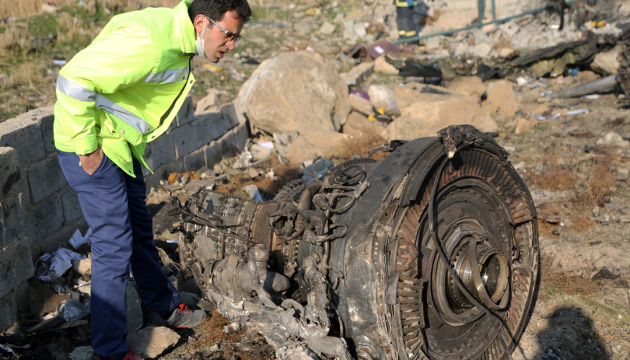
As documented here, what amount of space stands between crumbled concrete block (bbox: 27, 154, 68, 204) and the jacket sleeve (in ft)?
5.21

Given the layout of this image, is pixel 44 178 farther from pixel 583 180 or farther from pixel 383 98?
pixel 383 98

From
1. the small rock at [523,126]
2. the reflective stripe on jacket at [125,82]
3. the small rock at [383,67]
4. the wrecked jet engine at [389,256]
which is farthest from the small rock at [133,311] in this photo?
the small rock at [383,67]

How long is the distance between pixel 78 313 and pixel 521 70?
32.5 feet

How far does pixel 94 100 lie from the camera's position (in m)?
2.61

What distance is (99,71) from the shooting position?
2510 millimetres

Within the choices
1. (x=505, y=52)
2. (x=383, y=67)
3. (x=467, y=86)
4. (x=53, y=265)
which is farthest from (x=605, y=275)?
(x=505, y=52)

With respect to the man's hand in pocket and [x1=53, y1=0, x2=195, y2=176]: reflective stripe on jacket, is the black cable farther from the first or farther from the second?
the man's hand in pocket

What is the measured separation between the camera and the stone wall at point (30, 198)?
3377mm

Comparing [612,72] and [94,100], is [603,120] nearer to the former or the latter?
[612,72]

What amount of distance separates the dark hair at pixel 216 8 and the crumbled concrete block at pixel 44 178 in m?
2.13

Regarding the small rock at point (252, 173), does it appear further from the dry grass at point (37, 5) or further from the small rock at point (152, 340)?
the dry grass at point (37, 5)

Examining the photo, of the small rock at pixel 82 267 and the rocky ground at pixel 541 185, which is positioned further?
the small rock at pixel 82 267

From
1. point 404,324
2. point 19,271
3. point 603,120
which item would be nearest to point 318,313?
point 404,324

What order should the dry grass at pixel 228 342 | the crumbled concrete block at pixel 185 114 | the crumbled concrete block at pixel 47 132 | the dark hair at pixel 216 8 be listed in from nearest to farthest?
the dark hair at pixel 216 8
the dry grass at pixel 228 342
the crumbled concrete block at pixel 47 132
the crumbled concrete block at pixel 185 114
